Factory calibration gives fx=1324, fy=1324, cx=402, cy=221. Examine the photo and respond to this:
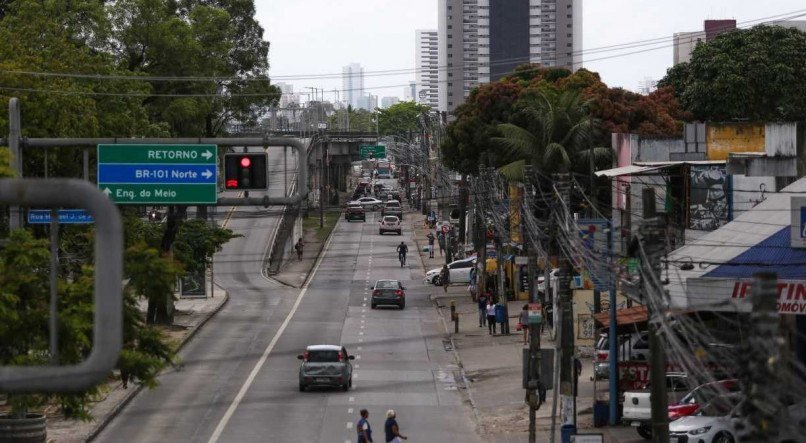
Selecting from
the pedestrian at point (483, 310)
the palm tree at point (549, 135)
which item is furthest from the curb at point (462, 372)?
the palm tree at point (549, 135)

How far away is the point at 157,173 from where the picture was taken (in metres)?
26.1

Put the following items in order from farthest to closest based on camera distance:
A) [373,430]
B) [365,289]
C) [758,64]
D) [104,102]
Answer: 1. [758,64]
2. [365,289]
3. [104,102]
4. [373,430]

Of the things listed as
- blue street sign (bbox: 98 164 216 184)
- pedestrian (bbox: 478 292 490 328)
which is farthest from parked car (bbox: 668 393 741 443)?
pedestrian (bbox: 478 292 490 328)

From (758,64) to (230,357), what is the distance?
152 feet

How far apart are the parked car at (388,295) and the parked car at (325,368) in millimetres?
21173

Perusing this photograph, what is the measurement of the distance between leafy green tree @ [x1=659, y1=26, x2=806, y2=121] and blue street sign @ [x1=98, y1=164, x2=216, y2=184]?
58.3 metres

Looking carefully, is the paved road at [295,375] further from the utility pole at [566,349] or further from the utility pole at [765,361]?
the utility pole at [765,361]

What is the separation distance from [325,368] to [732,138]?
22.5 m

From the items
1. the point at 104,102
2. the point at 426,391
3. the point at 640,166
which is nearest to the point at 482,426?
the point at 426,391

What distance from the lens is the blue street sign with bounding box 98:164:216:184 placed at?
26125 mm

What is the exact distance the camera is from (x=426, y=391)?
3912 cm

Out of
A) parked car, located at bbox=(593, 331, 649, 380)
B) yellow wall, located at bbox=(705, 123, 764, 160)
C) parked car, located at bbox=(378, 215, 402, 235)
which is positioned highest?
yellow wall, located at bbox=(705, 123, 764, 160)

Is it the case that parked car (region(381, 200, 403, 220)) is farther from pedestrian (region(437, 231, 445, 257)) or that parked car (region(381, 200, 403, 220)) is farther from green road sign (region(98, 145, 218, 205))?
green road sign (region(98, 145, 218, 205))

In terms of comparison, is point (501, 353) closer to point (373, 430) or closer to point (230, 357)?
point (230, 357)
